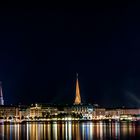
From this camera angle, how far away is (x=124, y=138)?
45.0 meters

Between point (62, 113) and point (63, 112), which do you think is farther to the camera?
point (63, 112)

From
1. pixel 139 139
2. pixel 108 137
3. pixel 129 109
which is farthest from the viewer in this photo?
pixel 129 109

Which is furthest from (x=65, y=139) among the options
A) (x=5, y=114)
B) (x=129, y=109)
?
(x=129, y=109)

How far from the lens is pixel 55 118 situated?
4705 inches

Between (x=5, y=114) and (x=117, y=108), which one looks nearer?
(x=5, y=114)

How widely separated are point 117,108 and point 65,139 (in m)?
102

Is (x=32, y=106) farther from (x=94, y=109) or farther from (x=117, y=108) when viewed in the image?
(x=117, y=108)

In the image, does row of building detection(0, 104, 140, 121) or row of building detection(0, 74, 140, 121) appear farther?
row of building detection(0, 104, 140, 121)

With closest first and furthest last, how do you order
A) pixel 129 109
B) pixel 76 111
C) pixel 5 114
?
pixel 5 114, pixel 76 111, pixel 129 109

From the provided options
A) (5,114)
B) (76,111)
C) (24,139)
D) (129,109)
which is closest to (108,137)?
(24,139)

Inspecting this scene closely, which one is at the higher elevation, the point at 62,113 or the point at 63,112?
the point at 63,112

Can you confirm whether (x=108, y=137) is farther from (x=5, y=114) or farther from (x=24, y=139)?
(x=5, y=114)

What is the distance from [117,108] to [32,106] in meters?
24.7

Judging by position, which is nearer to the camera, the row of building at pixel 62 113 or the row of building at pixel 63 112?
the row of building at pixel 63 112
